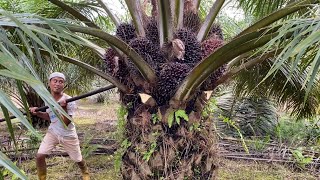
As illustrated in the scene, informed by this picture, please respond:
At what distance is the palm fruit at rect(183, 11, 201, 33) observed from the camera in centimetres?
308

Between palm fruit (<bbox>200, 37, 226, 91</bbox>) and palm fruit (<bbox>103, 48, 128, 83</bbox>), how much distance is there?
2.17 feet

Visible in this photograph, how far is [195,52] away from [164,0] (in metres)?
0.55

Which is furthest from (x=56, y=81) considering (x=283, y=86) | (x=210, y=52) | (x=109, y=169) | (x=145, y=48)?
(x=283, y=86)

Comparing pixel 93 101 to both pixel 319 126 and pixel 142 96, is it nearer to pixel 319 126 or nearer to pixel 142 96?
pixel 319 126

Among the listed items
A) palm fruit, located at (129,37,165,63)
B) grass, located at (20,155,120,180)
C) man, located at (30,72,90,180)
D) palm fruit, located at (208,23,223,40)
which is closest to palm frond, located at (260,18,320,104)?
palm fruit, located at (208,23,223,40)

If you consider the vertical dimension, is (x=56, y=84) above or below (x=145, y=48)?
below

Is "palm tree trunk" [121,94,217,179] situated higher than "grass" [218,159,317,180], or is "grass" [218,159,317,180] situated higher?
"palm tree trunk" [121,94,217,179]

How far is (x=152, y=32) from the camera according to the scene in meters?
3.02

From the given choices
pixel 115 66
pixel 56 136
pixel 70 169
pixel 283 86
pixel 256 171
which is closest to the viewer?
pixel 115 66

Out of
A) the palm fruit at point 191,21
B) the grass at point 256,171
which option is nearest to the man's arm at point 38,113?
the palm fruit at point 191,21

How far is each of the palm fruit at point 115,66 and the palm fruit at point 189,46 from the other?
0.50m

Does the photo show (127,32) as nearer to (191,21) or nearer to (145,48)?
(145,48)

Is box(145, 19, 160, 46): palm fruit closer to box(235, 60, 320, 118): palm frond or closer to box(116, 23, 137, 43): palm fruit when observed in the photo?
box(116, 23, 137, 43): palm fruit

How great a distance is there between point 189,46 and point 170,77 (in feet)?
1.05
